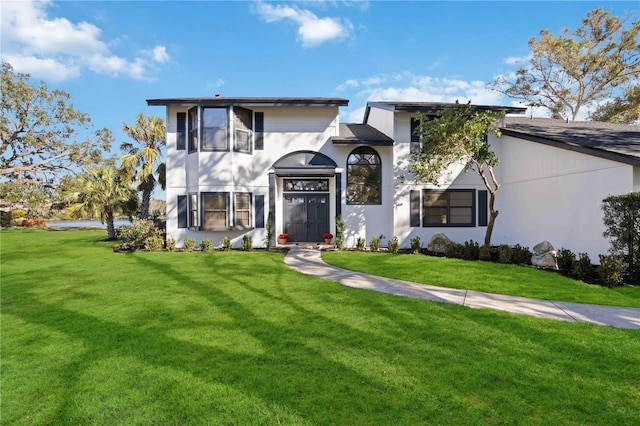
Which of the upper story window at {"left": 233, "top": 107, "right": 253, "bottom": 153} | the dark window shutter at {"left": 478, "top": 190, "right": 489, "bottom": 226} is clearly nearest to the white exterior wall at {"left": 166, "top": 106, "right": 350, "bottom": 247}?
the upper story window at {"left": 233, "top": 107, "right": 253, "bottom": 153}

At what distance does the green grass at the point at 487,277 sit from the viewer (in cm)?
643

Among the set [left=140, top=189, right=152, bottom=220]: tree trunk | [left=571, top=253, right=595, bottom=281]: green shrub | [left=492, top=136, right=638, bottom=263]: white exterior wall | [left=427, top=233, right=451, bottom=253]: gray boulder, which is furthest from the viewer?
[left=140, top=189, right=152, bottom=220]: tree trunk

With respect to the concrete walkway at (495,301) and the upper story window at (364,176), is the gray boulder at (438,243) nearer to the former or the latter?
the upper story window at (364,176)

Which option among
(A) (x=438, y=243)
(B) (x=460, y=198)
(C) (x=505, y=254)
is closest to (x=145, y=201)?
(A) (x=438, y=243)

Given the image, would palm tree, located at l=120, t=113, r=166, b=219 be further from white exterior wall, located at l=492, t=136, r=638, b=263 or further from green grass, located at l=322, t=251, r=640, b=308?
white exterior wall, located at l=492, t=136, r=638, b=263

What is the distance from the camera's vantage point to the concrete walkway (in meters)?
5.11

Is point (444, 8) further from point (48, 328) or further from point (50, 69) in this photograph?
point (50, 69)

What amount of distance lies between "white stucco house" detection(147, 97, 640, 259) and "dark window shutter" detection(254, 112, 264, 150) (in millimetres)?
44

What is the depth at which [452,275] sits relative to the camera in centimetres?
823

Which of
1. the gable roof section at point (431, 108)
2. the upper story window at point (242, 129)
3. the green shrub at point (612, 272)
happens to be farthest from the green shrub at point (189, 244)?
the green shrub at point (612, 272)

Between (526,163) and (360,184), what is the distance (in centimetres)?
647

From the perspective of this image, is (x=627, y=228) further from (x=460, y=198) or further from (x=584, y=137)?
(x=460, y=198)

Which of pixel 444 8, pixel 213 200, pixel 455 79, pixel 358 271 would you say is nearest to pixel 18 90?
pixel 213 200

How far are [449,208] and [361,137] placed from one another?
4.94 metres
